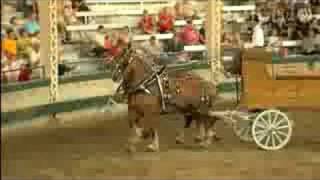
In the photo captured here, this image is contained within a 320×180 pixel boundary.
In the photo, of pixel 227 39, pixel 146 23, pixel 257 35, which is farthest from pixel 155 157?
pixel 257 35

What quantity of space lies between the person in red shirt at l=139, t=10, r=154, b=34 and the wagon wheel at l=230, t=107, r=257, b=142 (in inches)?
205

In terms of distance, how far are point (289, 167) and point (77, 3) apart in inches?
288

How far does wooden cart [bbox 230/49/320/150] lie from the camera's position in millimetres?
7984

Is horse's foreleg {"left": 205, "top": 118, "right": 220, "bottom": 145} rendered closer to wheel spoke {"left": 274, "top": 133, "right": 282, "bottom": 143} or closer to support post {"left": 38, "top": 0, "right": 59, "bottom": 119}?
wheel spoke {"left": 274, "top": 133, "right": 282, "bottom": 143}

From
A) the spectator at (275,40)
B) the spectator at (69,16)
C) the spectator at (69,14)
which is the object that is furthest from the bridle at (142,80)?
the spectator at (275,40)

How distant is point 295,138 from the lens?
352 inches

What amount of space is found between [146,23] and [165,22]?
435mm

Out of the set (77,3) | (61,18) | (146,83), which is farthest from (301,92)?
(77,3)

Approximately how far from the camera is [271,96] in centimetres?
800

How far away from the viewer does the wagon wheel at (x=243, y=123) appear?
26.8 ft

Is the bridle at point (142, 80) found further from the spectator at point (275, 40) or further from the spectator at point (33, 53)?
the spectator at point (275, 40)

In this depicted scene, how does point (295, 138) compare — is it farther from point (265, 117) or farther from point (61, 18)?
point (61, 18)

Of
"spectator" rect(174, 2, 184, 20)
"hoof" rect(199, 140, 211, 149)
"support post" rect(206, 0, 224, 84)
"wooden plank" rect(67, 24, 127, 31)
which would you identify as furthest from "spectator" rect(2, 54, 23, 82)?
"spectator" rect(174, 2, 184, 20)

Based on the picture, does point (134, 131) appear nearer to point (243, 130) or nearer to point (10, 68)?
point (243, 130)
